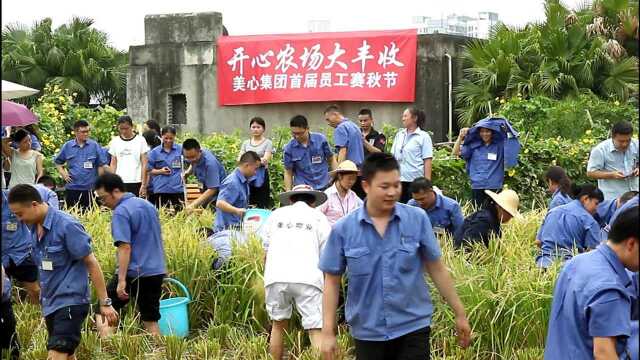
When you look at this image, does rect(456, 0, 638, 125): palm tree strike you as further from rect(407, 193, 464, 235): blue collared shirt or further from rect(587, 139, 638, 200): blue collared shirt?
rect(407, 193, 464, 235): blue collared shirt

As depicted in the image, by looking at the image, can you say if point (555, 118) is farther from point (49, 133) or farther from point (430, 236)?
point (430, 236)

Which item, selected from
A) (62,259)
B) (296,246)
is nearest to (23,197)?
(62,259)

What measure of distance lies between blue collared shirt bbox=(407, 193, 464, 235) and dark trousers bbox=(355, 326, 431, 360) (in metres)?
3.04

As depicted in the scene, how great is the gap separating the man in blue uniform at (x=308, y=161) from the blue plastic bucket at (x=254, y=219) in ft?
6.62

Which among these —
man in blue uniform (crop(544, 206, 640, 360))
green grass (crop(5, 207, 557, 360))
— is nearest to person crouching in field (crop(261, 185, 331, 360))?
green grass (crop(5, 207, 557, 360))

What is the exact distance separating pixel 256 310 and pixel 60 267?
72.0 inches

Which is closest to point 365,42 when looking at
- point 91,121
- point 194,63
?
point 194,63

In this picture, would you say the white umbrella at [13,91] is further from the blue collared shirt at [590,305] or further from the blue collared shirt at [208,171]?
the blue collared shirt at [590,305]

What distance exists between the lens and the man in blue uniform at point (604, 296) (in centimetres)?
360

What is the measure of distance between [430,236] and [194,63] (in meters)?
13.7

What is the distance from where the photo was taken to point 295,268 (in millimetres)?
6102

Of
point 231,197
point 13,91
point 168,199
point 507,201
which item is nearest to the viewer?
point 507,201

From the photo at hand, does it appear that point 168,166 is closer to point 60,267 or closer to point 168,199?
point 168,199

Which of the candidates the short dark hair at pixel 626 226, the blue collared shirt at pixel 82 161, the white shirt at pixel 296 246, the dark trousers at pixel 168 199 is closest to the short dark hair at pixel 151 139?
the blue collared shirt at pixel 82 161
